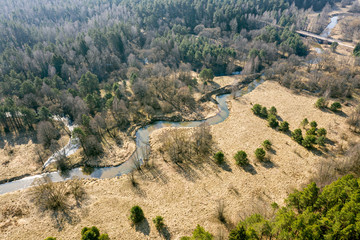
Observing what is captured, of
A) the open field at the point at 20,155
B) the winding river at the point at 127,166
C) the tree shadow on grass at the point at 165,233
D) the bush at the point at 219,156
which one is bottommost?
the winding river at the point at 127,166

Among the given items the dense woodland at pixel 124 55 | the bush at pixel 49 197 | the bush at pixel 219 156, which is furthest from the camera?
the dense woodland at pixel 124 55

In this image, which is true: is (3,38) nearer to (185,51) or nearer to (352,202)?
(185,51)

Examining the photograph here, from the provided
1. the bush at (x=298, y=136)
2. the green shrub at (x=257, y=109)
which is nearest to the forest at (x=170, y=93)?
the green shrub at (x=257, y=109)

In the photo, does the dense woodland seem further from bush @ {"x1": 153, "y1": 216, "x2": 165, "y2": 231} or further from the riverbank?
bush @ {"x1": 153, "y1": 216, "x2": 165, "y2": 231}

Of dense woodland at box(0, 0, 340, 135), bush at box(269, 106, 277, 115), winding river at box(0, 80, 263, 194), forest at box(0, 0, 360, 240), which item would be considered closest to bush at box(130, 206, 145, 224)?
forest at box(0, 0, 360, 240)

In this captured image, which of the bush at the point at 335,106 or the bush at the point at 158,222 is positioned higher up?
the bush at the point at 335,106

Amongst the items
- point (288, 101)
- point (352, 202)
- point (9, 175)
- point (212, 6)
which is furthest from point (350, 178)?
point (212, 6)

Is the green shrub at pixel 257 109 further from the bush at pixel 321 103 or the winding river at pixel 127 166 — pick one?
the bush at pixel 321 103
